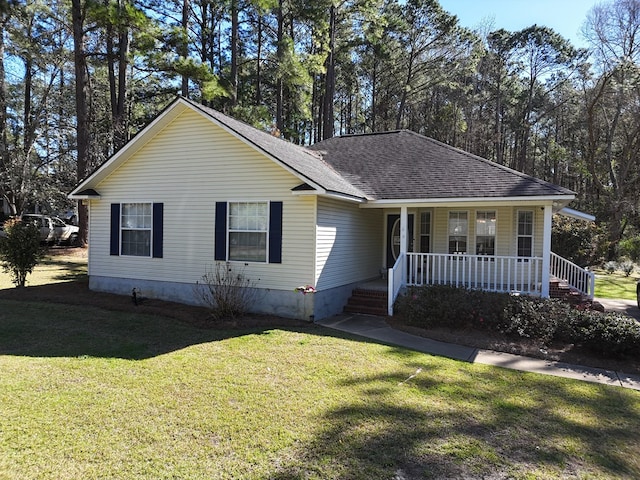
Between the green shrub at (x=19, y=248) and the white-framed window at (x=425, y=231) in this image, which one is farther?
the white-framed window at (x=425, y=231)

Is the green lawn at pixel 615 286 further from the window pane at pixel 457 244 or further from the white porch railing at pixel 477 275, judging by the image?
the window pane at pixel 457 244

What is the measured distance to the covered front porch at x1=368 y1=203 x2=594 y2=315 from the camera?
33.4 feet

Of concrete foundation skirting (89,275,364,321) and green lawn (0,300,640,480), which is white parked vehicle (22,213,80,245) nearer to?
concrete foundation skirting (89,275,364,321)

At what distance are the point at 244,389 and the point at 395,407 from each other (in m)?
1.86

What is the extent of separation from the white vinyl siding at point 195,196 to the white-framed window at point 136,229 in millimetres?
195

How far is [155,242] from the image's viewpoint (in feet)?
35.0

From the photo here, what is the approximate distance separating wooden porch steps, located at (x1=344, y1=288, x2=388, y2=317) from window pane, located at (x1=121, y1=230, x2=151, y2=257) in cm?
562

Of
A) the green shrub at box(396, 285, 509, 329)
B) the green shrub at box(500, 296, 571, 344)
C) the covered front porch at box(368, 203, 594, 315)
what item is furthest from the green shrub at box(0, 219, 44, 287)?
the green shrub at box(500, 296, 571, 344)

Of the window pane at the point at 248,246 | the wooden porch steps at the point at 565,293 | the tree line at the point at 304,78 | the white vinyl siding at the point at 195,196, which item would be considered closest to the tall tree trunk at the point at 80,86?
the tree line at the point at 304,78

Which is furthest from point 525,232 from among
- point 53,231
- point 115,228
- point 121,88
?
point 53,231

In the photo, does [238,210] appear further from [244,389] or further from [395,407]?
[395,407]

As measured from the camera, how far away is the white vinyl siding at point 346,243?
30.3 feet

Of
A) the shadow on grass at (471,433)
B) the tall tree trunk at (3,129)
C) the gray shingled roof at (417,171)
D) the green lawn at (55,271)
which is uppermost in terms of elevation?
the tall tree trunk at (3,129)

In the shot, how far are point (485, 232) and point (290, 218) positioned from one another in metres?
5.97
